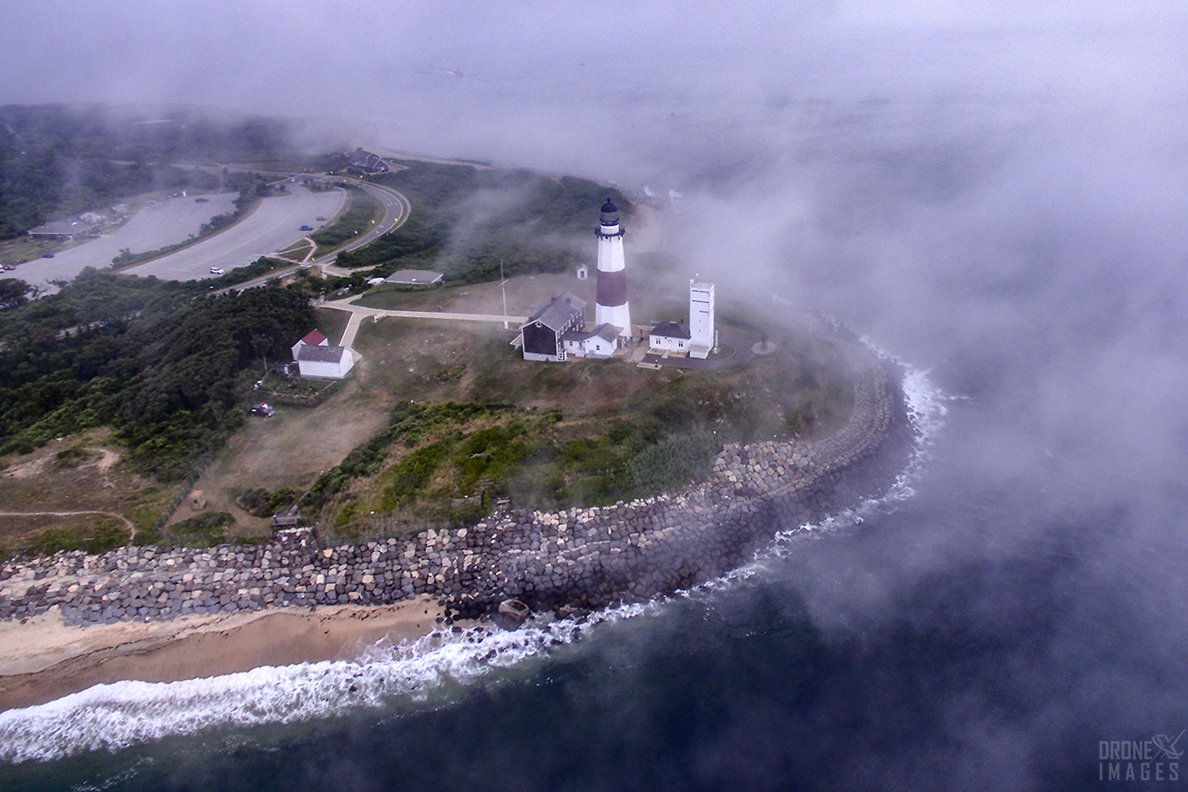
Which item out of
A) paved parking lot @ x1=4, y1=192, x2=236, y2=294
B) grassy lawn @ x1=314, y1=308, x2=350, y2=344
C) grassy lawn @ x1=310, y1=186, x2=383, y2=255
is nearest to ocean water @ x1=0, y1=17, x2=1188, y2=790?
grassy lawn @ x1=314, y1=308, x2=350, y2=344

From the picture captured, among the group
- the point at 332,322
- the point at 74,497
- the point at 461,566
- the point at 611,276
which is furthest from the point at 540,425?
the point at 74,497

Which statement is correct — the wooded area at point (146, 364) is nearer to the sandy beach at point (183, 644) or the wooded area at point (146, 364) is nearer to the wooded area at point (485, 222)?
the sandy beach at point (183, 644)

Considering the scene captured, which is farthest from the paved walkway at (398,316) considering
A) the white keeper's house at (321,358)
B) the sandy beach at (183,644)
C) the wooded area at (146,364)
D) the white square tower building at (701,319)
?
the sandy beach at (183,644)

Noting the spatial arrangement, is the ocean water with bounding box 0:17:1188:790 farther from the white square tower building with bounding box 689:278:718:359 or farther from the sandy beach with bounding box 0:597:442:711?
the white square tower building with bounding box 689:278:718:359

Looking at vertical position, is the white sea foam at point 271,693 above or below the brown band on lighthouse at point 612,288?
below

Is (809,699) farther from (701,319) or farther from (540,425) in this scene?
(701,319)

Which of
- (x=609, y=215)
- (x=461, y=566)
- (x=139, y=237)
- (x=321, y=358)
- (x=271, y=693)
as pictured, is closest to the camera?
(x=271, y=693)

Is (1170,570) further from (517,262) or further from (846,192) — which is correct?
(846,192)
